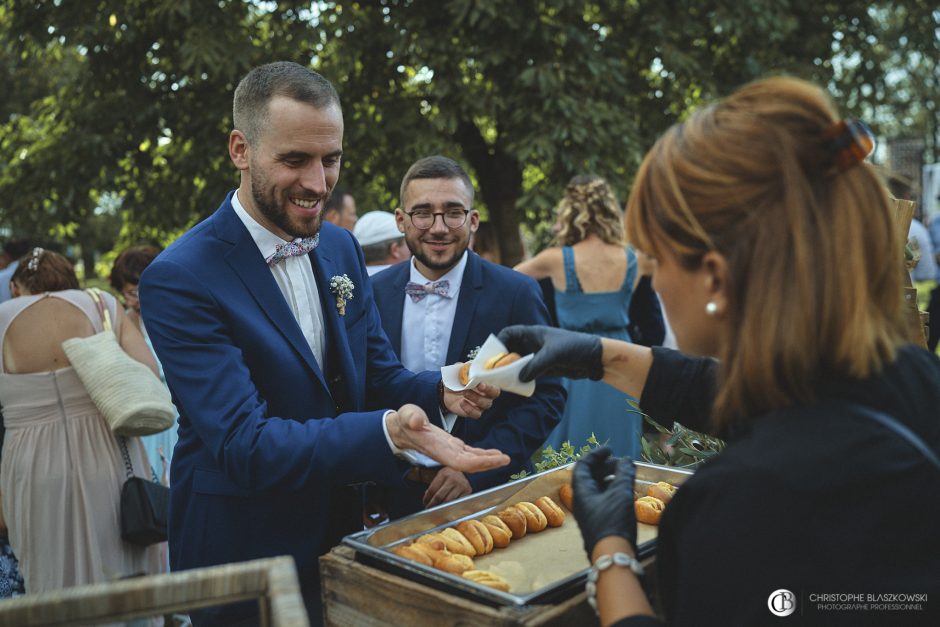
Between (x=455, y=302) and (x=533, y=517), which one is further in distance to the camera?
(x=455, y=302)

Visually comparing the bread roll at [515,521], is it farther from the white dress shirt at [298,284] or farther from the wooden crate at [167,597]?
the wooden crate at [167,597]

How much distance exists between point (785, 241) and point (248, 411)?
4.42ft

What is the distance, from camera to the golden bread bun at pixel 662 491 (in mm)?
2156

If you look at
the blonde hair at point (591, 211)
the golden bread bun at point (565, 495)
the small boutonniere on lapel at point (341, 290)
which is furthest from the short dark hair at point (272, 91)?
the blonde hair at point (591, 211)

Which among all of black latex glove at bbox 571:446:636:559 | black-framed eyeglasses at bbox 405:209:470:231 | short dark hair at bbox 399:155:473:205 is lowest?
black latex glove at bbox 571:446:636:559

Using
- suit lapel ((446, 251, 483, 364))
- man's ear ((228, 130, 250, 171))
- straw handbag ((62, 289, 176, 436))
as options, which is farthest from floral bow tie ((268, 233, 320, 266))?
straw handbag ((62, 289, 176, 436))

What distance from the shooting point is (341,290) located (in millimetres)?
2523

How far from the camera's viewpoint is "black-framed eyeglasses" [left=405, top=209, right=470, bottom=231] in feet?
12.0

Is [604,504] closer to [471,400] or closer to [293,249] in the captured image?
[471,400]

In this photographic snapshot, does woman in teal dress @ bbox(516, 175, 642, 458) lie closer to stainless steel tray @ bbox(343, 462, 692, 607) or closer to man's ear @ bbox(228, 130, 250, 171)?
stainless steel tray @ bbox(343, 462, 692, 607)

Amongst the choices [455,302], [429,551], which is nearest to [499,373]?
[429,551]

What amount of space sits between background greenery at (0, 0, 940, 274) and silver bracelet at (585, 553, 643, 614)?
657 centimetres

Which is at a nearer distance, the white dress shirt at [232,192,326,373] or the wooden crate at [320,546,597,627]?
the wooden crate at [320,546,597,627]

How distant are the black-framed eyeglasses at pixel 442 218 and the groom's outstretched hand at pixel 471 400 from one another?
127 cm
